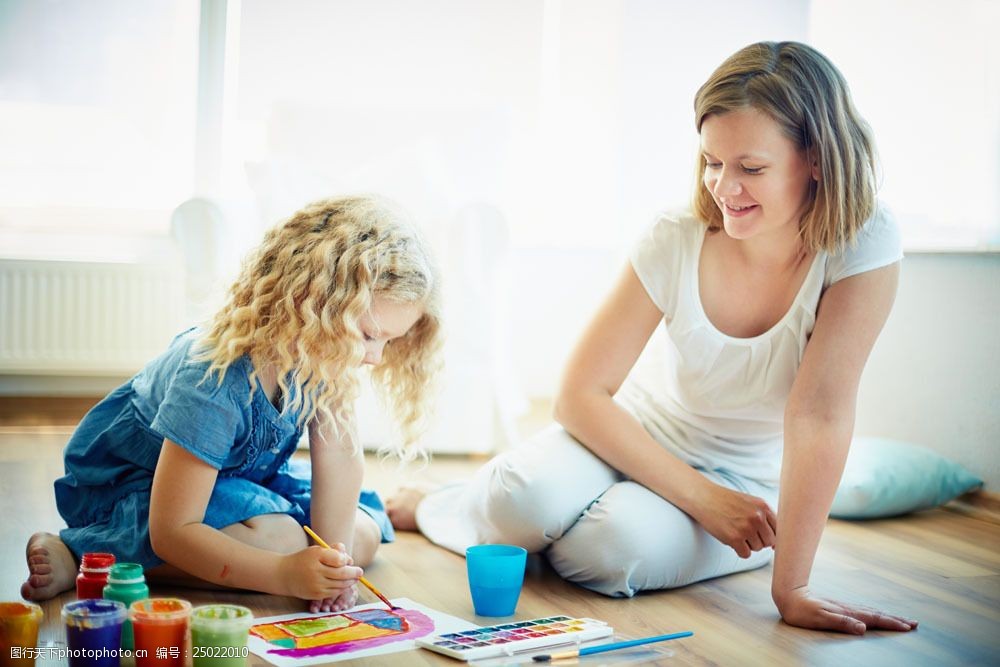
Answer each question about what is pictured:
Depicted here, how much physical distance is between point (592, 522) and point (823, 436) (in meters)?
0.41

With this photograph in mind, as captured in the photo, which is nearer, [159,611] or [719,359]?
[159,611]

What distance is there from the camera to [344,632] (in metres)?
1.46

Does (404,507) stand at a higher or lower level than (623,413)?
lower

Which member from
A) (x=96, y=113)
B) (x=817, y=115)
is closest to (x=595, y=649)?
(x=817, y=115)

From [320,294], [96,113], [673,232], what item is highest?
[96,113]

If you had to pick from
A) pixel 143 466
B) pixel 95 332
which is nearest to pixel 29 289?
pixel 95 332

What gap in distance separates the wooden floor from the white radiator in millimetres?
1620

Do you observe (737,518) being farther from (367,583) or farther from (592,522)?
(367,583)

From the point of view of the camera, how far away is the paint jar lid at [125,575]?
1.31 metres

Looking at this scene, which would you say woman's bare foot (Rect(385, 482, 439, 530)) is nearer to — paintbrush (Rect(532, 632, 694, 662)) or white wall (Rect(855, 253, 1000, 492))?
paintbrush (Rect(532, 632, 694, 662))

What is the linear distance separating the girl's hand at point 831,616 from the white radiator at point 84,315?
9.85 ft

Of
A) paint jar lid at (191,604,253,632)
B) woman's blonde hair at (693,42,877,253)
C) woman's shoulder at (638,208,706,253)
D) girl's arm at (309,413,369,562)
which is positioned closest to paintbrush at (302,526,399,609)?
girl's arm at (309,413,369,562)

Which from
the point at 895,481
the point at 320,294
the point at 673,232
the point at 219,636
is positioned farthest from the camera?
the point at 895,481

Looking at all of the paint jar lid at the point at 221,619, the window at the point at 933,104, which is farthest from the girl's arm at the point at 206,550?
the window at the point at 933,104
